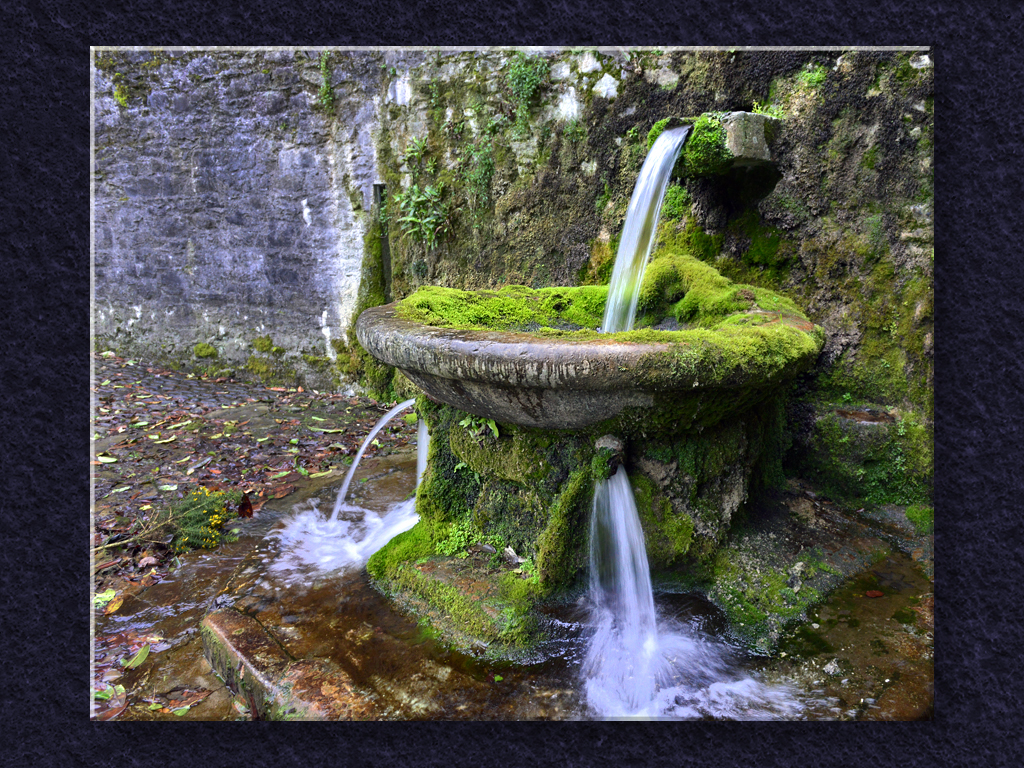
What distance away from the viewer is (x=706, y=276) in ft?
10.4

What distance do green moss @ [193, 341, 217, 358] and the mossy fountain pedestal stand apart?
438 centimetres

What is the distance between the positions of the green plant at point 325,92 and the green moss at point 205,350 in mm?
2714

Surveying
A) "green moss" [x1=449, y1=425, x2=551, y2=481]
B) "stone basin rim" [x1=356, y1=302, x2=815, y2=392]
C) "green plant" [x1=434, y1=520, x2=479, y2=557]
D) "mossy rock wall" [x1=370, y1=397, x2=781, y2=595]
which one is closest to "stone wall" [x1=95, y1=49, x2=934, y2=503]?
"mossy rock wall" [x1=370, y1=397, x2=781, y2=595]

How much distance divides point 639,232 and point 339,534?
2.30 meters

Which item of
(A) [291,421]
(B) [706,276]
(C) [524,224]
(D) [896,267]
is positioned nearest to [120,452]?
(A) [291,421]

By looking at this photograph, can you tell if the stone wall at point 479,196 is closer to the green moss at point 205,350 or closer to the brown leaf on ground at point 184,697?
the green moss at point 205,350

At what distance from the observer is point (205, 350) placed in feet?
20.9

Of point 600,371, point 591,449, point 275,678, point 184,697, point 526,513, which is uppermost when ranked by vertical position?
point 600,371

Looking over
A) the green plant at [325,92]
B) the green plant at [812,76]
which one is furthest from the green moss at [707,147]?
the green plant at [325,92]

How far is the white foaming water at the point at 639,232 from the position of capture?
3184 mm

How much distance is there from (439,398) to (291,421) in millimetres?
3212

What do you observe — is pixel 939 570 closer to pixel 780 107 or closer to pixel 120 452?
pixel 780 107

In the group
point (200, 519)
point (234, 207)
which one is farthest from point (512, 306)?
point (234, 207)

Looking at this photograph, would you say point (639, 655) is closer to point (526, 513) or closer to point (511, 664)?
point (511, 664)
